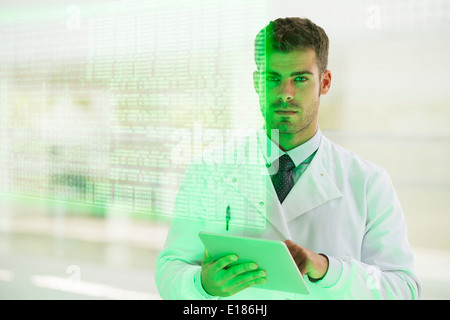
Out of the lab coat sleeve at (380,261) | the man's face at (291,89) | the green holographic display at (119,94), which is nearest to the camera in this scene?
the lab coat sleeve at (380,261)

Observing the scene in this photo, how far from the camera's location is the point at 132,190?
1.55m

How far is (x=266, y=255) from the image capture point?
103cm

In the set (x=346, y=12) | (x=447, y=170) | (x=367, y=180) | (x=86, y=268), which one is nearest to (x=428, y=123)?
(x=447, y=170)

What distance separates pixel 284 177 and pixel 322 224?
0.60 feet

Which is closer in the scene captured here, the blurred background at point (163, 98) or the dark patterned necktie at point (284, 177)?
the dark patterned necktie at point (284, 177)

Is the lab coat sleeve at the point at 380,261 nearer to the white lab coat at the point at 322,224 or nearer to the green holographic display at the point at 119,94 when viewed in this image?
the white lab coat at the point at 322,224

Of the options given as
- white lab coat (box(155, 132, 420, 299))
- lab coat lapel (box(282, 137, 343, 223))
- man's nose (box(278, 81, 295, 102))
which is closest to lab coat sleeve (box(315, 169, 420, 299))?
white lab coat (box(155, 132, 420, 299))

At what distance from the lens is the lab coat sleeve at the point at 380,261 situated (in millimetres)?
1168

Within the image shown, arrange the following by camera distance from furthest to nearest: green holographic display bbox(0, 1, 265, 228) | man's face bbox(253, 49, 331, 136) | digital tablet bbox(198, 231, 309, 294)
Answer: green holographic display bbox(0, 1, 265, 228) → man's face bbox(253, 49, 331, 136) → digital tablet bbox(198, 231, 309, 294)

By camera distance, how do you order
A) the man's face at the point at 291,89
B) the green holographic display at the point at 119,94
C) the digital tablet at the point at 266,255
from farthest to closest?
the green holographic display at the point at 119,94, the man's face at the point at 291,89, the digital tablet at the point at 266,255

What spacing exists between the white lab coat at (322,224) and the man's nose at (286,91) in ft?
0.59

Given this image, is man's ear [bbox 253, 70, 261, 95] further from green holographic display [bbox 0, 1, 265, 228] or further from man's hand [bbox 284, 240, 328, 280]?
man's hand [bbox 284, 240, 328, 280]

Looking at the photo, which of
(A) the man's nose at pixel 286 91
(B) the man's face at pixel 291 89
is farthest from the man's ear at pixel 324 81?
(A) the man's nose at pixel 286 91

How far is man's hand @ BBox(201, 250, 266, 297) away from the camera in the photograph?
1078mm
